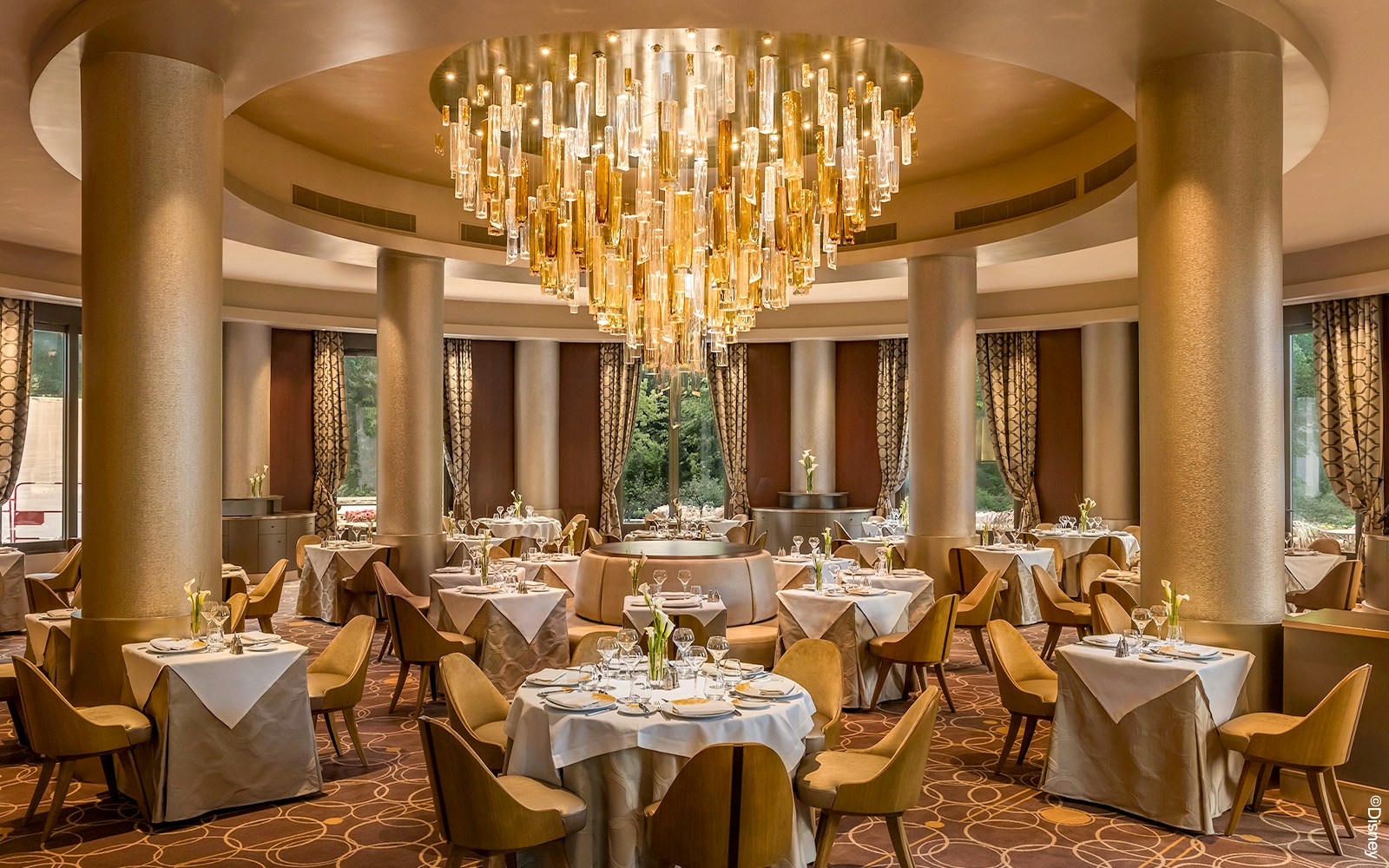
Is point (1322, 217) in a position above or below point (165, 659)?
above

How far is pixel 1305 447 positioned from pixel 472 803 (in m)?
12.8

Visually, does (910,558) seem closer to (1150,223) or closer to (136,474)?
→ (1150,223)

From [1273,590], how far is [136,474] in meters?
6.02

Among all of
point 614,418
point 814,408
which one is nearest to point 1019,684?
point 814,408

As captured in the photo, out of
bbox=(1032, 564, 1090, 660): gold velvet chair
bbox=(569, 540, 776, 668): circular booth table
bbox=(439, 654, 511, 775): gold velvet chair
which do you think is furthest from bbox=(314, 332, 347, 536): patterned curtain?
bbox=(439, 654, 511, 775): gold velvet chair

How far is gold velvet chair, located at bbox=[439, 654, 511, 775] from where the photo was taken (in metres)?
4.77

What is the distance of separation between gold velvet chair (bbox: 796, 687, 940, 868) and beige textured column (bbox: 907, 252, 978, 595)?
6.66m

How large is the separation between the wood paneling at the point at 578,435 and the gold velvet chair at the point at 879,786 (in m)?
12.8

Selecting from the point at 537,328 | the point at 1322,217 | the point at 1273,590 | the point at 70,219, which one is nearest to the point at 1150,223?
the point at 1273,590

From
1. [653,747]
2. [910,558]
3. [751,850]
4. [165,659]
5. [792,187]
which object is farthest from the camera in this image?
[910,558]

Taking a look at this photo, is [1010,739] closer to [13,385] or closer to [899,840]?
[899,840]

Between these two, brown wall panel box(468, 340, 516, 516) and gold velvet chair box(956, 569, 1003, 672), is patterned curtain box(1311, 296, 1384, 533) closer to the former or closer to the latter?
gold velvet chair box(956, 569, 1003, 672)

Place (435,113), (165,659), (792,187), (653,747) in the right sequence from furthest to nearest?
(435,113)
(792,187)
(165,659)
(653,747)

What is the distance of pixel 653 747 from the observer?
4.18m
